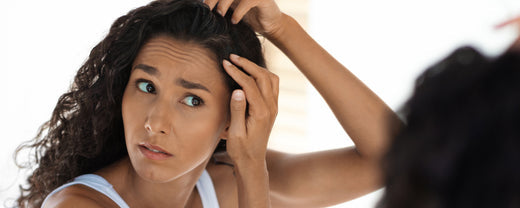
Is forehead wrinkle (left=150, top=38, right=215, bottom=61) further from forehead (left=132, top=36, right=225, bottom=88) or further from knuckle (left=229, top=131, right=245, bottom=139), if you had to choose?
knuckle (left=229, top=131, right=245, bottom=139)

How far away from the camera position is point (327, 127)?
3238mm

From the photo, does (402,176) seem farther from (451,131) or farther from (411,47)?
(411,47)

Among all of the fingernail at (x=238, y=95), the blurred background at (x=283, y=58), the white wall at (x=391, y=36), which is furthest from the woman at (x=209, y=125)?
the blurred background at (x=283, y=58)

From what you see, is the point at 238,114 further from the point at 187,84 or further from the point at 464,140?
the point at 464,140

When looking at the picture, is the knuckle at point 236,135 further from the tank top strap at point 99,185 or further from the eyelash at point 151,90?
the tank top strap at point 99,185

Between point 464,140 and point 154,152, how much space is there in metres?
0.97

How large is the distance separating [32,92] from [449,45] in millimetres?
2244

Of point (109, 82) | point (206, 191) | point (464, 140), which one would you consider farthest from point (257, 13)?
point (464, 140)

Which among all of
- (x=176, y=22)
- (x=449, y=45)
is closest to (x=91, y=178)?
(x=176, y=22)

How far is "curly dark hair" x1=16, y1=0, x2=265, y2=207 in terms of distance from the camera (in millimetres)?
1525

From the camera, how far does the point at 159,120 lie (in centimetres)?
143

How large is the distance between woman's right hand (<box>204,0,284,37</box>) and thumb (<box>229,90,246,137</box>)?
8.4 inches

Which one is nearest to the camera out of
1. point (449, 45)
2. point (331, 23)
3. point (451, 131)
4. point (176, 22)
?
point (451, 131)

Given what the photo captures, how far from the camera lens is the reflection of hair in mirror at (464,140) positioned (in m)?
0.63
